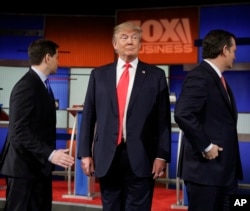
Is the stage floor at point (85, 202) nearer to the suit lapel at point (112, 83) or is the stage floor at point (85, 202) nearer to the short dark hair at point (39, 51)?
the short dark hair at point (39, 51)

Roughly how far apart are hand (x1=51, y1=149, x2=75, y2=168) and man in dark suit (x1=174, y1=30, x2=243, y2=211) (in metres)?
0.62

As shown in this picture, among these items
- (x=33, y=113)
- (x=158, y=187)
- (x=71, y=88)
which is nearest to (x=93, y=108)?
(x=33, y=113)

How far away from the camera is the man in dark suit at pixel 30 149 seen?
96.2 inches

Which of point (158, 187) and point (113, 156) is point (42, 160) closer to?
point (113, 156)

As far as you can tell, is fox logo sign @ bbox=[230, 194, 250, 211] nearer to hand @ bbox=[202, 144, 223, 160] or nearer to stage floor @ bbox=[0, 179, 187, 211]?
hand @ bbox=[202, 144, 223, 160]

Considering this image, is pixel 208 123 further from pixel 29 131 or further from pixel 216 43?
pixel 29 131

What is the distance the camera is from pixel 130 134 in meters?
2.26

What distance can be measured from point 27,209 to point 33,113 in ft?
1.84

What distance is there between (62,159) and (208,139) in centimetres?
80

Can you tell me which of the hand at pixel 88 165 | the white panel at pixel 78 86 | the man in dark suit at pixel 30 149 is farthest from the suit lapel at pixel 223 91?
the white panel at pixel 78 86

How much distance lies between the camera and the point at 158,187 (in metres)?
6.20

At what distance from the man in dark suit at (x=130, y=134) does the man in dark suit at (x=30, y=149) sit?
239 mm

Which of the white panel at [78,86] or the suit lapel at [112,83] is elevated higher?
the white panel at [78,86]

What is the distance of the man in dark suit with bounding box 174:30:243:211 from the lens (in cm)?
221
